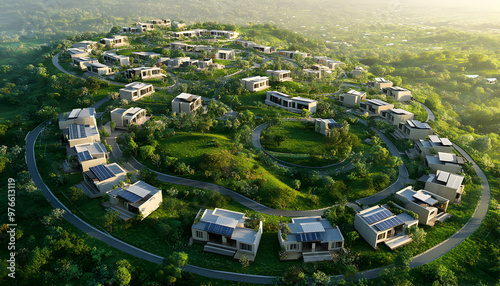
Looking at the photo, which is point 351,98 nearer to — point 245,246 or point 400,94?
point 400,94

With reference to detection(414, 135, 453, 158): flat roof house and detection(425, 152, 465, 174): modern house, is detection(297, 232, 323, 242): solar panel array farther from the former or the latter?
detection(414, 135, 453, 158): flat roof house

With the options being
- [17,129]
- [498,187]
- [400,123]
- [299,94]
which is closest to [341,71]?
[299,94]

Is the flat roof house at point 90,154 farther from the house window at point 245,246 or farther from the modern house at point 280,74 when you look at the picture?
the modern house at point 280,74

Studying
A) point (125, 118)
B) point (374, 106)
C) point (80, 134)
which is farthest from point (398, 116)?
point (80, 134)

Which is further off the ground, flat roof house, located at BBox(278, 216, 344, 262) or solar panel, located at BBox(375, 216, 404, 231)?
solar panel, located at BBox(375, 216, 404, 231)

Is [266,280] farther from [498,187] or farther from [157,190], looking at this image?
[498,187]

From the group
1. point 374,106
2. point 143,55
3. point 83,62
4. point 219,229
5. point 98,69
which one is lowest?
point 219,229

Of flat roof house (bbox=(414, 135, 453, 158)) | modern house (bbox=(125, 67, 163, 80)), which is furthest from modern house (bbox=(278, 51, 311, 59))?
flat roof house (bbox=(414, 135, 453, 158))

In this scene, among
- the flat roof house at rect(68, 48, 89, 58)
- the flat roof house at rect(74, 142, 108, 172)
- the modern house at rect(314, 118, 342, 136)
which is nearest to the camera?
the flat roof house at rect(74, 142, 108, 172)
